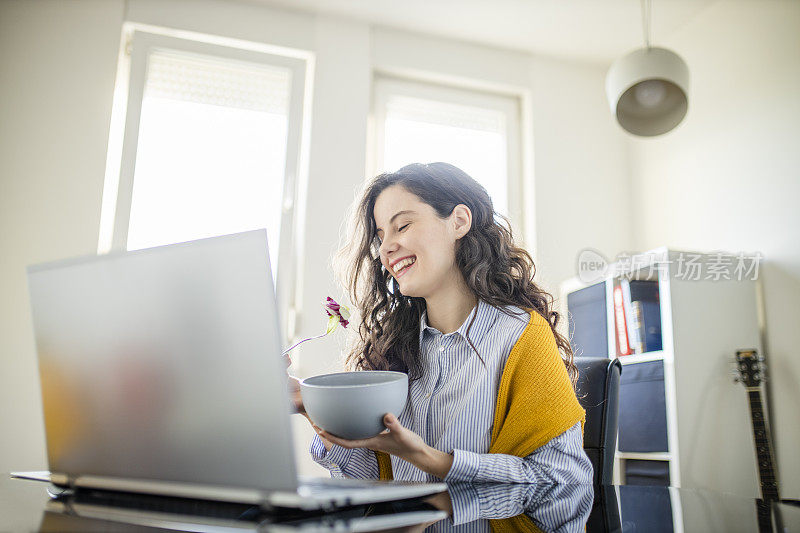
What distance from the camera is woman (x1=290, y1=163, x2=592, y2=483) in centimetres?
86

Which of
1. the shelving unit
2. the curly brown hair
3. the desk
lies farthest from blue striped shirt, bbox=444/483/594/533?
the shelving unit

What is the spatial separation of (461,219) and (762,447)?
1651mm

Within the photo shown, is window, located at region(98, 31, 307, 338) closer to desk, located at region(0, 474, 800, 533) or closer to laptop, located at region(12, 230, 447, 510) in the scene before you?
desk, located at region(0, 474, 800, 533)

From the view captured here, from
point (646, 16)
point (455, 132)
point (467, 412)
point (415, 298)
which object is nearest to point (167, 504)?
point (467, 412)

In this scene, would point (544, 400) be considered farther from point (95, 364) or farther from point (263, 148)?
point (263, 148)

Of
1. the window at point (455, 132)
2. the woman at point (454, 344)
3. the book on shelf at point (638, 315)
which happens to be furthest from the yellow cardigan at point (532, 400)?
the window at point (455, 132)

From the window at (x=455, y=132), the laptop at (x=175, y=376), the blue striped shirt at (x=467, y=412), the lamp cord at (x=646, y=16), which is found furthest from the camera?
the window at (x=455, y=132)

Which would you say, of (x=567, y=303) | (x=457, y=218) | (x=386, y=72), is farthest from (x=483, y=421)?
(x=386, y=72)

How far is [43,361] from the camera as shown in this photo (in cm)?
62

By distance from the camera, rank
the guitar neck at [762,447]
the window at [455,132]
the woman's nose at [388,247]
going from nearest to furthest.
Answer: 1. the woman's nose at [388,247]
2. the guitar neck at [762,447]
3. the window at [455,132]

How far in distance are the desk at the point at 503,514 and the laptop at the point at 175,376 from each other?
0.08 feet

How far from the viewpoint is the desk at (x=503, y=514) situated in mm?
505

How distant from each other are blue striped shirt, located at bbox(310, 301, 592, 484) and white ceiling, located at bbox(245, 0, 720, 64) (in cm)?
230

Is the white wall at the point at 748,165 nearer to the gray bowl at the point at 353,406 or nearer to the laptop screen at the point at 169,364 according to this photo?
the gray bowl at the point at 353,406
